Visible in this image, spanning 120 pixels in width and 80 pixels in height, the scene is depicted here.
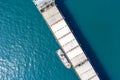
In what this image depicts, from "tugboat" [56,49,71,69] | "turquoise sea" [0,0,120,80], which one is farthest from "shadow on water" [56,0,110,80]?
"tugboat" [56,49,71,69]

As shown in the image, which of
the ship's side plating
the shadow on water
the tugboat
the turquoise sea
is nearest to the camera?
the ship's side plating

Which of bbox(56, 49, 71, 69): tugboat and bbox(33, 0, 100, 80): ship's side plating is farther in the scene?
bbox(56, 49, 71, 69): tugboat

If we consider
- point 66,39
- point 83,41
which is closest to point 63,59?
point 66,39

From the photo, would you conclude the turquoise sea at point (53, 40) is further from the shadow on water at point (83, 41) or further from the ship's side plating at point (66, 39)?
the ship's side plating at point (66, 39)

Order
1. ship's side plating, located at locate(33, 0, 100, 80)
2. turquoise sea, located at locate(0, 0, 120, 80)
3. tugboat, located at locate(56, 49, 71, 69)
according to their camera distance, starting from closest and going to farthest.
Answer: ship's side plating, located at locate(33, 0, 100, 80) → tugboat, located at locate(56, 49, 71, 69) → turquoise sea, located at locate(0, 0, 120, 80)

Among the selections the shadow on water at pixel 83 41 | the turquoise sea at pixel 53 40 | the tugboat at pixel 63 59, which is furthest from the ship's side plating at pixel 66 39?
the turquoise sea at pixel 53 40

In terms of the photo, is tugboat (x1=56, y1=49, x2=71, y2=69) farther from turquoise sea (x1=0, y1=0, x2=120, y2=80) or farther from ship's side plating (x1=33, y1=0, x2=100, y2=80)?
ship's side plating (x1=33, y1=0, x2=100, y2=80)

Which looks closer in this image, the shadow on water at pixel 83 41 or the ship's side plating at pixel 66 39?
the ship's side plating at pixel 66 39

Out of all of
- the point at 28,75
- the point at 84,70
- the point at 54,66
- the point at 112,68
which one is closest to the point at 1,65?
the point at 28,75
